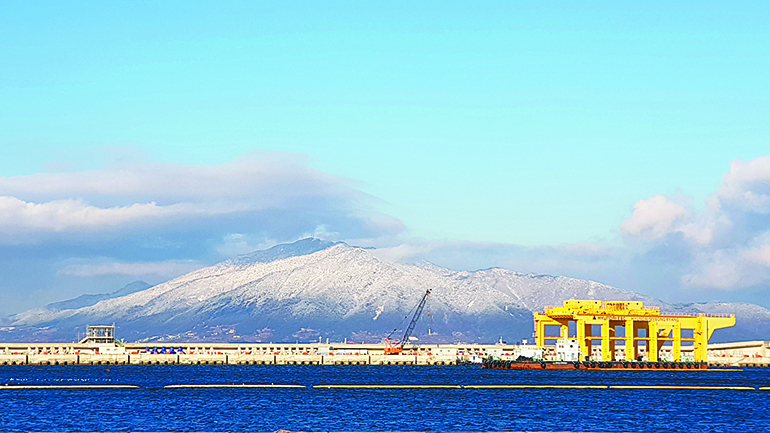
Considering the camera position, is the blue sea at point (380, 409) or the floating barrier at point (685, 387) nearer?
the blue sea at point (380, 409)

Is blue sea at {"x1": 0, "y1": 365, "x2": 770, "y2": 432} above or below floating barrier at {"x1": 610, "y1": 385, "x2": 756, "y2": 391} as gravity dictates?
above

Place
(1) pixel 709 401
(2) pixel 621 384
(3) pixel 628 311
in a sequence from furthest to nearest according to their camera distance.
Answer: (3) pixel 628 311 → (2) pixel 621 384 → (1) pixel 709 401

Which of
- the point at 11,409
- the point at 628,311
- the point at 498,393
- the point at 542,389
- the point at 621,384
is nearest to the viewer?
the point at 11,409

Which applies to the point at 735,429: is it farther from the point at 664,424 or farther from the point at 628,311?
the point at 628,311

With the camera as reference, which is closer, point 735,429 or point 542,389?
point 735,429

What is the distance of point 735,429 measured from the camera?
277ft

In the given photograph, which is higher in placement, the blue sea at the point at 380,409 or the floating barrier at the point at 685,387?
the blue sea at the point at 380,409

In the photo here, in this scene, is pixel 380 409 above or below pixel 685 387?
above

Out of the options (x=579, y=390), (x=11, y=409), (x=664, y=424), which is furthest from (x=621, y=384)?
(x=11, y=409)

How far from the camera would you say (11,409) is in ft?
331

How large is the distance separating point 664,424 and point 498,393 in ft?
131

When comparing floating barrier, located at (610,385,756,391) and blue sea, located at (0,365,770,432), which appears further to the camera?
floating barrier, located at (610,385,756,391)

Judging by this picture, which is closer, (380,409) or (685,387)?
(380,409)

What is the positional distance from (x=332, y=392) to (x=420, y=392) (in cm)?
1085
